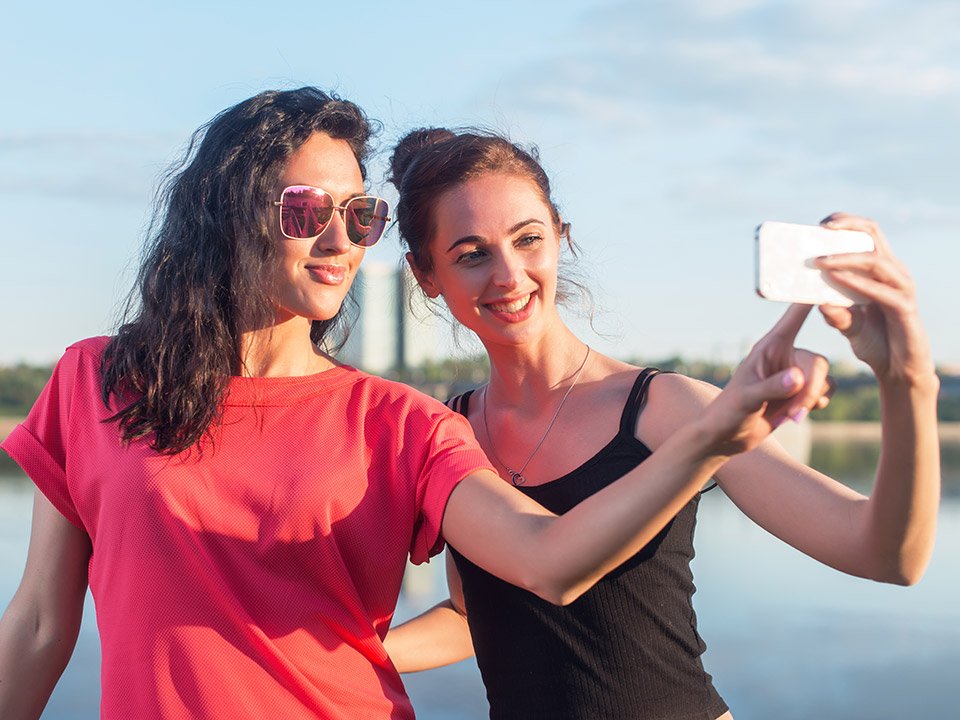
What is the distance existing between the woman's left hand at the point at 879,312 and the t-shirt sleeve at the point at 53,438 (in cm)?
147

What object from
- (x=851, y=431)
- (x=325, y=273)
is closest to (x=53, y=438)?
(x=325, y=273)

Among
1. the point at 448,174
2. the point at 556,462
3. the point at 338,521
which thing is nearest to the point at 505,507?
the point at 338,521


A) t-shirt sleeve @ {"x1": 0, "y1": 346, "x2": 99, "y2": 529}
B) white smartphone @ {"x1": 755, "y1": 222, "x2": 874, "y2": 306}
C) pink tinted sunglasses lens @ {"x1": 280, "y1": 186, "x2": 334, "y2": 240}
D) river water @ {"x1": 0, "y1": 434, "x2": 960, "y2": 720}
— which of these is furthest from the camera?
river water @ {"x1": 0, "y1": 434, "x2": 960, "y2": 720}

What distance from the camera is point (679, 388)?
8.93ft

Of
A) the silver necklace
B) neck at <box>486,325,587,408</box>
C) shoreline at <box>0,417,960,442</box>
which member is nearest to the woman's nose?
neck at <box>486,325,587,408</box>

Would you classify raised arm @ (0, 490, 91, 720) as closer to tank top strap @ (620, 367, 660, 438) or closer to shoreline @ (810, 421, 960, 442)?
tank top strap @ (620, 367, 660, 438)

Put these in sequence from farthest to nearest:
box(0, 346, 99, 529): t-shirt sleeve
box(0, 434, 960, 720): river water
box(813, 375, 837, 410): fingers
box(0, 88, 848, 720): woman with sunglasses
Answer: box(0, 434, 960, 720): river water, box(0, 346, 99, 529): t-shirt sleeve, box(0, 88, 848, 720): woman with sunglasses, box(813, 375, 837, 410): fingers

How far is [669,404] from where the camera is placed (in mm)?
2715

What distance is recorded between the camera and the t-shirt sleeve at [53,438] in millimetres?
2252

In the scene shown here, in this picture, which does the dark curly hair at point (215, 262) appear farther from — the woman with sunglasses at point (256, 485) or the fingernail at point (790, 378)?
the fingernail at point (790, 378)

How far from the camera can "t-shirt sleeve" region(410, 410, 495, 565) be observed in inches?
89.0

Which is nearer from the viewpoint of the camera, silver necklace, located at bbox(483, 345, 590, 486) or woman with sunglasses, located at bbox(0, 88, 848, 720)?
woman with sunglasses, located at bbox(0, 88, 848, 720)

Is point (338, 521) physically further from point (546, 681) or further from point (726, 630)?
point (726, 630)

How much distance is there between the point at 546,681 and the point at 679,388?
0.76m
